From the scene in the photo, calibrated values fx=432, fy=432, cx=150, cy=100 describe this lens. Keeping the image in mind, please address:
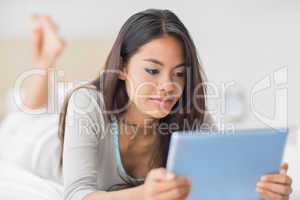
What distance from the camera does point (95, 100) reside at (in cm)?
85

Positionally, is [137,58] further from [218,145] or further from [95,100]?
[218,145]

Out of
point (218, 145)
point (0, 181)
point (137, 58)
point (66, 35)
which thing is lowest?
point (0, 181)

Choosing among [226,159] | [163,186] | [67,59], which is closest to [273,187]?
[226,159]

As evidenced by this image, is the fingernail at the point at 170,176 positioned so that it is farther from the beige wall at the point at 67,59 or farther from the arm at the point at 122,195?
the beige wall at the point at 67,59

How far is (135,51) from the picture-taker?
2.67 ft

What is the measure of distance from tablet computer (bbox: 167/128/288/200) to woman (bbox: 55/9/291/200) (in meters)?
0.03

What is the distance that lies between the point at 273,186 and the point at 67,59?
1.16 meters

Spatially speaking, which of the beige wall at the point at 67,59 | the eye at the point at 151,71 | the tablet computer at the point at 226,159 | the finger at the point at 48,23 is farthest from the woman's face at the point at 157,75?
the beige wall at the point at 67,59

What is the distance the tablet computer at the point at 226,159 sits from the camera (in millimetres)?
601

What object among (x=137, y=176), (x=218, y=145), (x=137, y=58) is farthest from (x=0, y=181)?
(x=218, y=145)

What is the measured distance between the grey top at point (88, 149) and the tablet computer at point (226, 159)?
0.62 feet

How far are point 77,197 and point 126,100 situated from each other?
0.84 feet

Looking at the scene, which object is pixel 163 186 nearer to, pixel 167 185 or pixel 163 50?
pixel 167 185

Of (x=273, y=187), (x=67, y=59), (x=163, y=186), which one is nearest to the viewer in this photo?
(x=163, y=186)
